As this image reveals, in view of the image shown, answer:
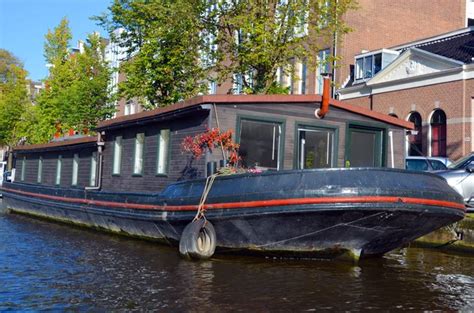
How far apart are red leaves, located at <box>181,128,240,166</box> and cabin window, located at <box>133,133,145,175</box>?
331 cm

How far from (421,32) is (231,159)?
26.0 metres

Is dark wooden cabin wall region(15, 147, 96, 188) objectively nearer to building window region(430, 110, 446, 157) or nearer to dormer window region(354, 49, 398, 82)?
building window region(430, 110, 446, 157)

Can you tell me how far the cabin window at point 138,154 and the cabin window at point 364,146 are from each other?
5014 millimetres

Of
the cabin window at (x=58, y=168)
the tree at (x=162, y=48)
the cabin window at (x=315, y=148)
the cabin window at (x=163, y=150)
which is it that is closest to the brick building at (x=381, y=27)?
the tree at (x=162, y=48)

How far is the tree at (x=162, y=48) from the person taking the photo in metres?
19.7

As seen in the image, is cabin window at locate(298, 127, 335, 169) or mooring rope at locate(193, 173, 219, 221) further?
cabin window at locate(298, 127, 335, 169)

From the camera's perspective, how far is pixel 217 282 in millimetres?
8312

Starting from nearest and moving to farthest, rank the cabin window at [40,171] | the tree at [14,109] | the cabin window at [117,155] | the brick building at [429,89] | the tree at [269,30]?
1. the cabin window at [117,155]
2. the tree at [269,30]
3. the cabin window at [40,171]
4. the brick building at [429,89]
5. the tree at [14,109]

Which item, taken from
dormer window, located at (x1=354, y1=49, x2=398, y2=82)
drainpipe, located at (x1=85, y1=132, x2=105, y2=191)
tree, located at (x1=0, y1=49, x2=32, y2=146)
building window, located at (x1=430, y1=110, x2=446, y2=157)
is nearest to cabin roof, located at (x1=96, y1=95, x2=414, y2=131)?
drainpipe, located at (x1=85, y1=132, x2=105, y2=191)

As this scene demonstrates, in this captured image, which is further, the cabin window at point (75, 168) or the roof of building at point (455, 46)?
the roof of building at point (455, 46)

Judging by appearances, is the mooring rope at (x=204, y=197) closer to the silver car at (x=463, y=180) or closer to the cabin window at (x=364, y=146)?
the cabin window at (x=364, y=146)

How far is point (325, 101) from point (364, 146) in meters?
1.97

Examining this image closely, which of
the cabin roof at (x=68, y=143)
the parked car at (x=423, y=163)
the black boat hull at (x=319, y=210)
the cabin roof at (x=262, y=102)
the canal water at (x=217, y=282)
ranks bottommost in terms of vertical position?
the canal water at (x=217, y=282)

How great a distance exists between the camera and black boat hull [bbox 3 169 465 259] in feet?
28.9
